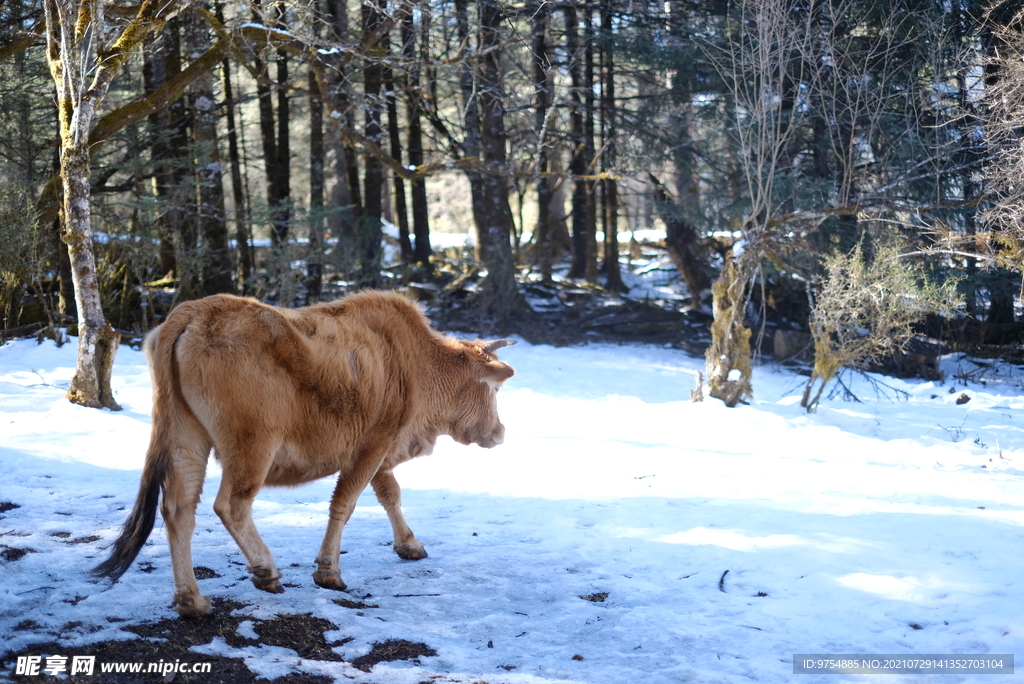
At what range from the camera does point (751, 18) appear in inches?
477

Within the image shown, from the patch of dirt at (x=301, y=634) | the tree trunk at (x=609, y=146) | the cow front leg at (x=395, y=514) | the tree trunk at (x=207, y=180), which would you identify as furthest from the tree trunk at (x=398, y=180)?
the patch of dirt at (x=301, y=634)

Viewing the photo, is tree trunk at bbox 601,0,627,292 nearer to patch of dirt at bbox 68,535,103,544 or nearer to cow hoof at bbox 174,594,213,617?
patch of dirt at bbox 68,535,103,544

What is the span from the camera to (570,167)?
738 inches

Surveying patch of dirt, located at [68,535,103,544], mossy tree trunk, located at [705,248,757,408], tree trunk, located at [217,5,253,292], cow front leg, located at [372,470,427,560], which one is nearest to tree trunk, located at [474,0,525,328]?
tree trunk, located at [217,5,253,292]

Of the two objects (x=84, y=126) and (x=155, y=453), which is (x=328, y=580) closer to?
(x=155, y=453)

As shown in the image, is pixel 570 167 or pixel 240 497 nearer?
pixel 240 497

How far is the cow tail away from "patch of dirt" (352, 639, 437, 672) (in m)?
1.27

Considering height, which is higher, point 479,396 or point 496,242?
point 496,242

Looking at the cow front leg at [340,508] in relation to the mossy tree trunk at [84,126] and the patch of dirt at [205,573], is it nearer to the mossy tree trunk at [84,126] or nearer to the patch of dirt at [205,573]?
the patch of dirt at [205,573]

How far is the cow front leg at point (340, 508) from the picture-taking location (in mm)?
4602

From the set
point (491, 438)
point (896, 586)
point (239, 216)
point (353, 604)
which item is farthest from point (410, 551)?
point (239, 216)

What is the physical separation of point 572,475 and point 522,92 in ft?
40.4

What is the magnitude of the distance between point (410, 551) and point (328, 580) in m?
0.78

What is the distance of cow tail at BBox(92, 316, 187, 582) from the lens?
388cm
